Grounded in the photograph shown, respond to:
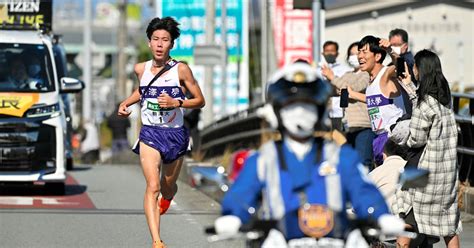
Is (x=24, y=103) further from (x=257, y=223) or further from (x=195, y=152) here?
(x=257, y=223)

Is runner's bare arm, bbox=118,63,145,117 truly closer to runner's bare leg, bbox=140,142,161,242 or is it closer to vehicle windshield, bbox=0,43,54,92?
runner's bare leg, bbox=140,142,161,242

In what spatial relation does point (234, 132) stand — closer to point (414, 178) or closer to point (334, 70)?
point (334, 70)

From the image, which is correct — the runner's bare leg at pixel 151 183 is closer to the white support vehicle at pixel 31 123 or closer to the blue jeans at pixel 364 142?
the blue jeans at pixel 364 142

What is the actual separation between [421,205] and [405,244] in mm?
351

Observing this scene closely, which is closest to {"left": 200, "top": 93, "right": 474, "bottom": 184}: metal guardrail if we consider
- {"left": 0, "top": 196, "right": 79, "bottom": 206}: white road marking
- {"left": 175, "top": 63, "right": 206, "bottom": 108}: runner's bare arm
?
{"left": 0, "top": 196, "right": 79, "bottom": 206}: white road marking

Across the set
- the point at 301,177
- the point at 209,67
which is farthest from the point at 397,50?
the point at 209,67

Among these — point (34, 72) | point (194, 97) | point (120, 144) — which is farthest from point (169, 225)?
point (120, 144)

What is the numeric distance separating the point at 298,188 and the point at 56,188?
12163 millimetres

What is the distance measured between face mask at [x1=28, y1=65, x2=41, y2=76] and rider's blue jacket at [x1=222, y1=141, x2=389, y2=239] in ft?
38.6

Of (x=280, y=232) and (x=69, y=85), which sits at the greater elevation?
(x=69, y=85)

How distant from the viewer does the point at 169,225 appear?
13.7 meters

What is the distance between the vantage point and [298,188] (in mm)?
5457

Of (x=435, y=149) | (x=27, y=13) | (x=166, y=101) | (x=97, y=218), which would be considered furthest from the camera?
(x=27, y=13)

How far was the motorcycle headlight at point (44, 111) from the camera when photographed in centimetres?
1619
